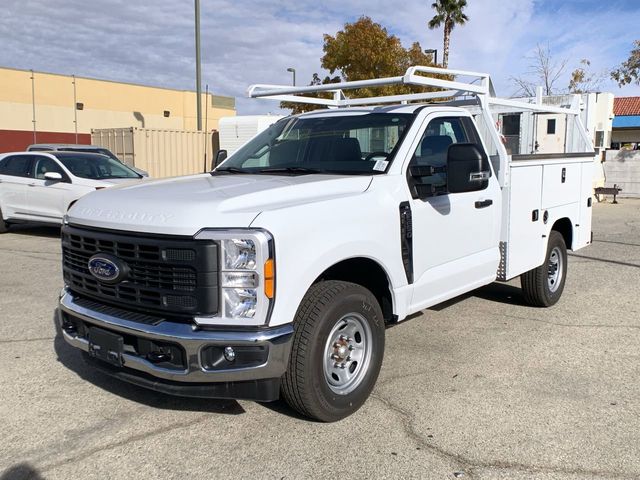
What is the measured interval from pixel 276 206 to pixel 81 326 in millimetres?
1488

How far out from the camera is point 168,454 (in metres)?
3.47

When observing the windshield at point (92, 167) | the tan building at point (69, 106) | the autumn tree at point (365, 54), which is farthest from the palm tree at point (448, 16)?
the windshield at point (92, 167)

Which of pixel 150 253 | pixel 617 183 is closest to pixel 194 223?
pixel 150 253

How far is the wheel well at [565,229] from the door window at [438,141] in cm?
222

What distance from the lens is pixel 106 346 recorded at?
3604 mm

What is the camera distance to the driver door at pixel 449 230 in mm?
4449

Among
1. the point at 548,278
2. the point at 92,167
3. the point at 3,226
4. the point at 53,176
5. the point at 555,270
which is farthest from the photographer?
the point at 3,226

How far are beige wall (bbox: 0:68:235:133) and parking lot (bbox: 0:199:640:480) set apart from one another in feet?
89.7

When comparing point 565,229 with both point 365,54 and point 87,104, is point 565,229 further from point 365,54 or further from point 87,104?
point 87,104

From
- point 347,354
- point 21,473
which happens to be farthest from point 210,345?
point 21,473

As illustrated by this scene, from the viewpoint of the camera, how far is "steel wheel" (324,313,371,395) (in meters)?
3.79

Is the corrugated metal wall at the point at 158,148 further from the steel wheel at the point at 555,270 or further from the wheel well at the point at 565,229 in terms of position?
the steel wheel at the point at 555,270

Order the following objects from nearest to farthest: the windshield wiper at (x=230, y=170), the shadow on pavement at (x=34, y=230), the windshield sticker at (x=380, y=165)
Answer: the windshield sticker at (x=380, y=165) → the windshield wiper at (x=230, y=170) → the shadow on pavement at (x=34, y=230)

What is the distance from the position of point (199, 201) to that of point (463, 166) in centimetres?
193
